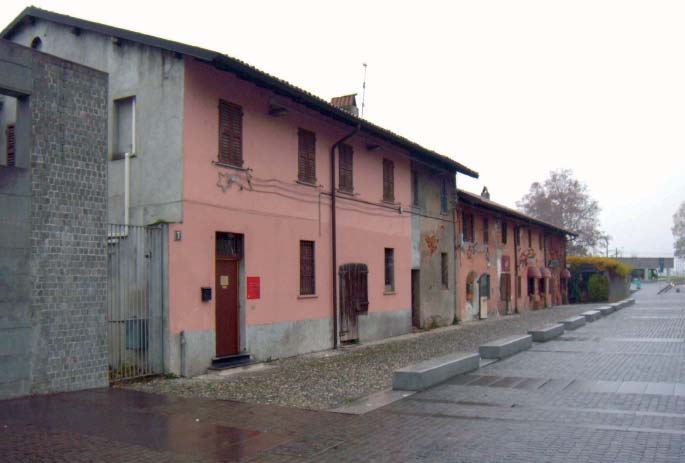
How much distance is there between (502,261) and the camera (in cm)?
3309

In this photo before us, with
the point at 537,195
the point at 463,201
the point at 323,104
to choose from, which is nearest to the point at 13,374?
the point at 323,104

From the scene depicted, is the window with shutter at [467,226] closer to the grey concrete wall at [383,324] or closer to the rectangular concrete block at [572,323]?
the rectangular concrete block at [572,323]

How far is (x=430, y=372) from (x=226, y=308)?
15.7 feet

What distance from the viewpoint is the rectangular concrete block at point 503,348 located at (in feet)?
47.1

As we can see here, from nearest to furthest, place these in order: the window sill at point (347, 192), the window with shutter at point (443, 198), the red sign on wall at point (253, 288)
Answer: the red sign on wall at point (253, 288), the window sill at point (347, 192), the window with shutter at point (443, 198)

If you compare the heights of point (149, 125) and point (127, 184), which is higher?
point (149, 125)

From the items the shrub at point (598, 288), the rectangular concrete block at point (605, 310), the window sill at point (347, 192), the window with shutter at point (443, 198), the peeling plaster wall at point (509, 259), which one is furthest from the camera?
the shrub at point (598, 288)

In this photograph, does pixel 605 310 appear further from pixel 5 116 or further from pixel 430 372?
pixel 5 116

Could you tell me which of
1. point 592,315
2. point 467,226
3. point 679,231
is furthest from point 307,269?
point 679,231

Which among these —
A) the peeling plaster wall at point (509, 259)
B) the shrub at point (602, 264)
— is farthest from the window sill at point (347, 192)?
Answer: the shrub at point (602, 264)

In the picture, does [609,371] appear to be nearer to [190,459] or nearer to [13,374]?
[190,459]

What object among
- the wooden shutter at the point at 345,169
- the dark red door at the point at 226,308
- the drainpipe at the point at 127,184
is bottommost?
the dark red door at the point at 226,308

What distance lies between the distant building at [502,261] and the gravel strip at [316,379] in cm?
993

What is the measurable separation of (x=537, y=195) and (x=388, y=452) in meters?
70.6
